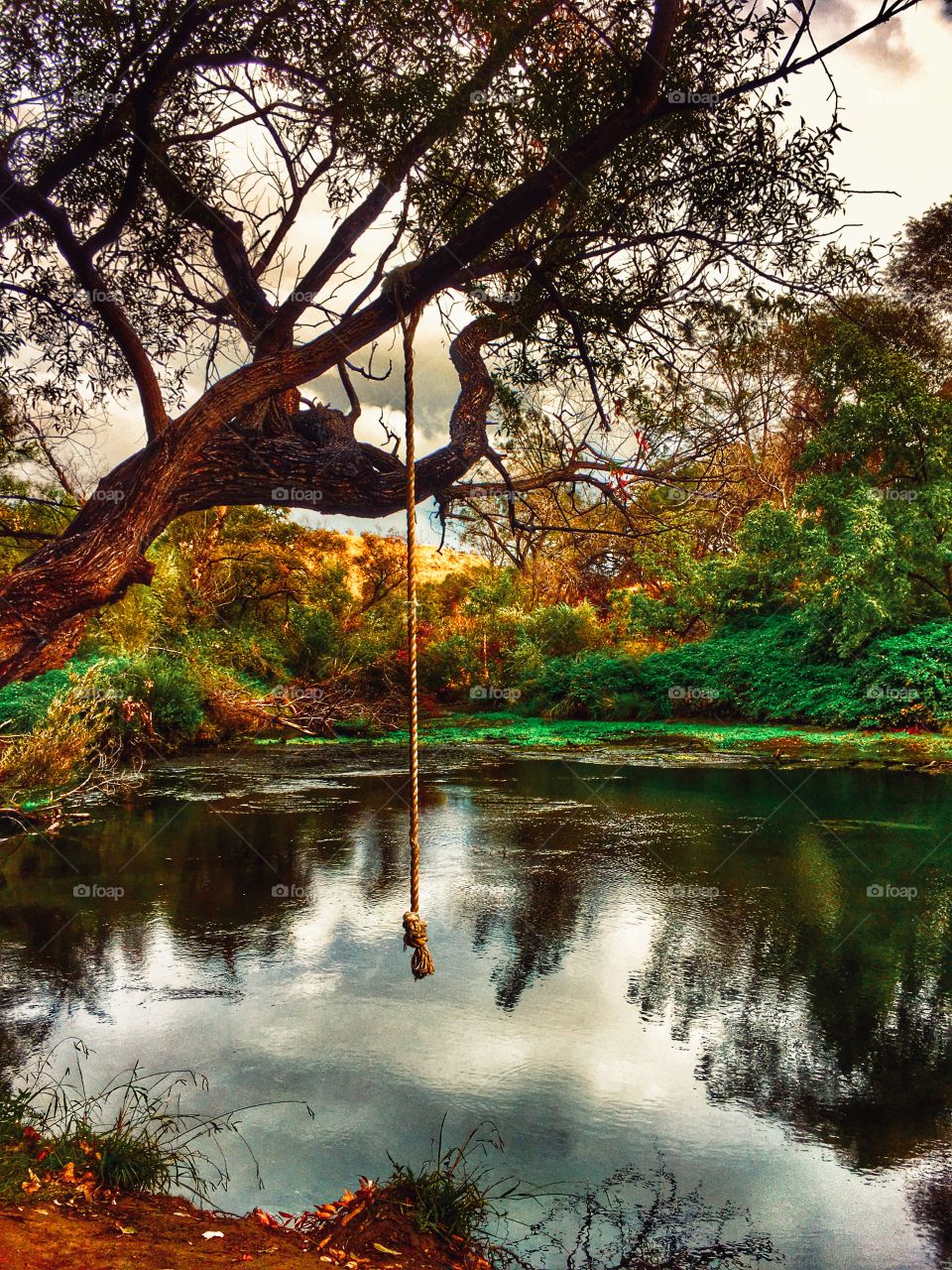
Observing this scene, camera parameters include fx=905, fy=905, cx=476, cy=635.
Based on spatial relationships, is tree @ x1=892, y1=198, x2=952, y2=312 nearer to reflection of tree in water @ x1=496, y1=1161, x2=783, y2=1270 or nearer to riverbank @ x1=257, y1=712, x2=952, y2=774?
riverbank @ x1=257, y1=712, x2=952, y2=774

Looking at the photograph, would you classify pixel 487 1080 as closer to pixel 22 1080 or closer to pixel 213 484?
pixel 22 1080

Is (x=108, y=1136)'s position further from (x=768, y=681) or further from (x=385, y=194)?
(x=768, y=681)

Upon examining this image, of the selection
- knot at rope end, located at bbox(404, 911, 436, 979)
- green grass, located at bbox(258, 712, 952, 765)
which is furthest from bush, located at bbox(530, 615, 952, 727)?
knot at rope end, located at bbox(404, 911, 436, 979)

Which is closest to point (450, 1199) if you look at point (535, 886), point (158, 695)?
point (535, 886)

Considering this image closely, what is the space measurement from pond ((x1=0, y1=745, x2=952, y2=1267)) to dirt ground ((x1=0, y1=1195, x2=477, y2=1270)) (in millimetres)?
441

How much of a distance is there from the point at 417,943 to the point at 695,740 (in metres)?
15.0

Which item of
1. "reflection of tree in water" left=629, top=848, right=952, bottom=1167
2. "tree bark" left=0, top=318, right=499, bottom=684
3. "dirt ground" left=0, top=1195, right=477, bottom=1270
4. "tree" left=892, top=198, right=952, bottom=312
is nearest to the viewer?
"dirt ground" left=0, top=1195, right=477, bottom=1270

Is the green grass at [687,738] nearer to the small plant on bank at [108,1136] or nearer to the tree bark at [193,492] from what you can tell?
the tree bark at [193,492]

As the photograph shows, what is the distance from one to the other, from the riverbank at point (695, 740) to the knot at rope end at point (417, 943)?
487 inches

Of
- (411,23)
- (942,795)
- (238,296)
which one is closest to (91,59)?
(238,296)

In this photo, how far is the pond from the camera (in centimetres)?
391

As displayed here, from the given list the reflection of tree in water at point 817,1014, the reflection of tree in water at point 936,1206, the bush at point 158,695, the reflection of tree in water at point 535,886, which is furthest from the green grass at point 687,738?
the reflection of tree in water at point 936,1206

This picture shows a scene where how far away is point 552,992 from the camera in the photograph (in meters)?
5.76

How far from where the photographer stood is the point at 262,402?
5.58 m
